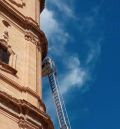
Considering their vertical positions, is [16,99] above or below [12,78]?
below

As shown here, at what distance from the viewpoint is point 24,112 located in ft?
70.8

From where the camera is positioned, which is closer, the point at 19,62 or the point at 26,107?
the point at 26,107

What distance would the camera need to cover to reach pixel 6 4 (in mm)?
26453

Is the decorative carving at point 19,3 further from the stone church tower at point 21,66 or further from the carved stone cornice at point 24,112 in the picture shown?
the carved stone cornice at point 24,112

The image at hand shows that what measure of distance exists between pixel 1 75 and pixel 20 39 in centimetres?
402

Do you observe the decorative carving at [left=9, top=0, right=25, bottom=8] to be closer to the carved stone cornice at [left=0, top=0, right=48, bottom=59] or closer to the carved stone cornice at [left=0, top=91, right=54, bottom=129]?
the carved stone cornice at [left=0, top=0, right=48, bottom=59]

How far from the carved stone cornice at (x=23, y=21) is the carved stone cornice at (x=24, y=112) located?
579 cm

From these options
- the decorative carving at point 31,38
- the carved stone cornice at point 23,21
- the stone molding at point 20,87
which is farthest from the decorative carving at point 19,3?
the stone molding at point 20,87

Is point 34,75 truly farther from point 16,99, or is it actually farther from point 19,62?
point 16,99

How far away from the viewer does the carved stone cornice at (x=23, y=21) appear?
26.2 m

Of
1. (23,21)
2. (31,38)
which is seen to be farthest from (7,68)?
(23,21)

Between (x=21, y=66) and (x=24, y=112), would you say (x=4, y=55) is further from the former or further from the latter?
(x=24, y=112)

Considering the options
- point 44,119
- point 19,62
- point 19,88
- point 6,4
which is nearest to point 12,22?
point 6,4

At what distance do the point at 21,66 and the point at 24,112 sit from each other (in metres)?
3.29
